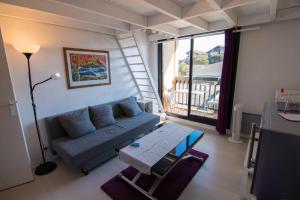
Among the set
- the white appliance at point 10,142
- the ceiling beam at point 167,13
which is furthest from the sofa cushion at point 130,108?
the white appliance at point 10,142

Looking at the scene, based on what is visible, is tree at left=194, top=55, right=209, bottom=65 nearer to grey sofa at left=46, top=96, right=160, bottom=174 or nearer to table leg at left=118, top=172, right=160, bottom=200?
grey sofa at left=46, top=96, right=160, bottom=174

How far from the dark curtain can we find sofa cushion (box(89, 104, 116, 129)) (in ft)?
7.34

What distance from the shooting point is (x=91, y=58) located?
288cm

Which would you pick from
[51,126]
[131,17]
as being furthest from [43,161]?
[131,17]

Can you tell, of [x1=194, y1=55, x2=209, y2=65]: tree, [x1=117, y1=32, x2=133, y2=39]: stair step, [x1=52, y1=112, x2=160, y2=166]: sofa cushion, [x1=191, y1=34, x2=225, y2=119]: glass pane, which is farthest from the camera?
[x1=194, y1=55, x2=209, y2=65]: tree

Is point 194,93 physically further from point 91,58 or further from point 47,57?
point 47,57

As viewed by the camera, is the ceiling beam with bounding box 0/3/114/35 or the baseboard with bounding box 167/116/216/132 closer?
the ceiling beam with bounding box 0/3/114/35

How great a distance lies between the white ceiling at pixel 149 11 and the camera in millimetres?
1786

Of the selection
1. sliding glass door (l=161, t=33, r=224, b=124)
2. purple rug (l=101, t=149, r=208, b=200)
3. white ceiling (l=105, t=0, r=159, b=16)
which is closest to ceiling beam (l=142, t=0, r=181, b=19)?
white ceiling (l=105, t=0, r=159, b=16)

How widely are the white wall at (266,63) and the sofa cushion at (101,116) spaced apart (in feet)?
8.54

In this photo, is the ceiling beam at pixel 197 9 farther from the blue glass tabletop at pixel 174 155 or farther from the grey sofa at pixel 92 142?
the grey sofa at pixel 92 142

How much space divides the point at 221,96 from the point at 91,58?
271 centimetres

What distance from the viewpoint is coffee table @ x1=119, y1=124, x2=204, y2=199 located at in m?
1.66

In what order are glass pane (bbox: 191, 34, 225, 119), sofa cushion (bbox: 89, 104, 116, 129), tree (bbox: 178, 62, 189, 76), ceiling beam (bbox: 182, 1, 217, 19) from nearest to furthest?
ceiling beam (bbox: 182, 1, 217, 19) → sofa cushion (bbox: 89, 104, 116, 129) → glass pane (bbox: 191, 34, 225, 119) → tree (bbox: 178, 62, 189, 76)
